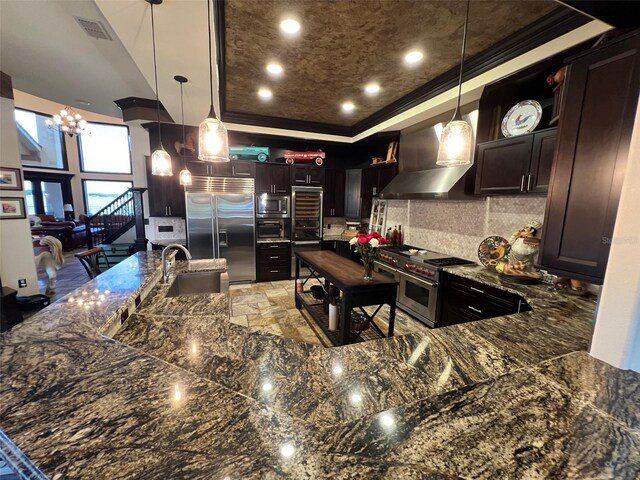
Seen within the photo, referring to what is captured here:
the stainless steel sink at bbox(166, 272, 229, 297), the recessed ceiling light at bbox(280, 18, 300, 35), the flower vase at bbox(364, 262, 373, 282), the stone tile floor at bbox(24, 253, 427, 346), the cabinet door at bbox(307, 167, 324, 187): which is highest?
the recessed ceiling light at bbox(280, 18, 300, 35)

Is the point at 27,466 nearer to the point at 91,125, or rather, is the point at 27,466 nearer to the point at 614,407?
the point at 614,407

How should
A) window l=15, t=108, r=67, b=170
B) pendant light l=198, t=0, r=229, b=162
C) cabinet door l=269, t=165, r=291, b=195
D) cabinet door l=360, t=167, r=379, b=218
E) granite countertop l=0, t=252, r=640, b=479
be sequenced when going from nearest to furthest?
granite countertop l=0, t=252, r=640, b=479 < pendant light l=198, t=0, r=229, b=162 < cabinet door l=360, t=167, r=379, b=218 < cabinet door l=269, t=165, r=291, b=195 < window l=15, t=108, r=67, b=170

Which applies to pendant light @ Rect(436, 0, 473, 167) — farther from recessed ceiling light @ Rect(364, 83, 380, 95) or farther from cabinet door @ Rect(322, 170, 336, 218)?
cabinet door @ Rect(322, 170, 336, 218)

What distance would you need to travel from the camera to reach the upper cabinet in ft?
7.32

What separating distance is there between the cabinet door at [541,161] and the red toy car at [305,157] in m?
3.54

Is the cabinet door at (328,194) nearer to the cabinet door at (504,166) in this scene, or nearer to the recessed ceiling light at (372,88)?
the recessed ceiling light at (372,88)

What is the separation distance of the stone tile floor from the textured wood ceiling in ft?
9.35

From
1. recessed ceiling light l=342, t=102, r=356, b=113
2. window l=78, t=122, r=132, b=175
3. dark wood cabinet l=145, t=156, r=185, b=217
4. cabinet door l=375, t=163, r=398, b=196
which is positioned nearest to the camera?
recessed ceiling light l=342, t=102, r=356, b=113

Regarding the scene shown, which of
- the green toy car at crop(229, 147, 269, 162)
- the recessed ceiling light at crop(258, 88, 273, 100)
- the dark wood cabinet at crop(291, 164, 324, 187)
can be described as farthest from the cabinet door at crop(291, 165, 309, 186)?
the recessed ceiling light at crop(258, 88, 273, 100)

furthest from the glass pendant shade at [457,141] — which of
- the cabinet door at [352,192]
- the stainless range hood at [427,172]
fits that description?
the cabinet door at [352,192]

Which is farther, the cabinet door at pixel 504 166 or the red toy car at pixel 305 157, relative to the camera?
the red toy car at pixel 305 157

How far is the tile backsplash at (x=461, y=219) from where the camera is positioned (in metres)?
2.79

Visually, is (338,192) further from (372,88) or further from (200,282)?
(200,282)

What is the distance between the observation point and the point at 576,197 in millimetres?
1395
